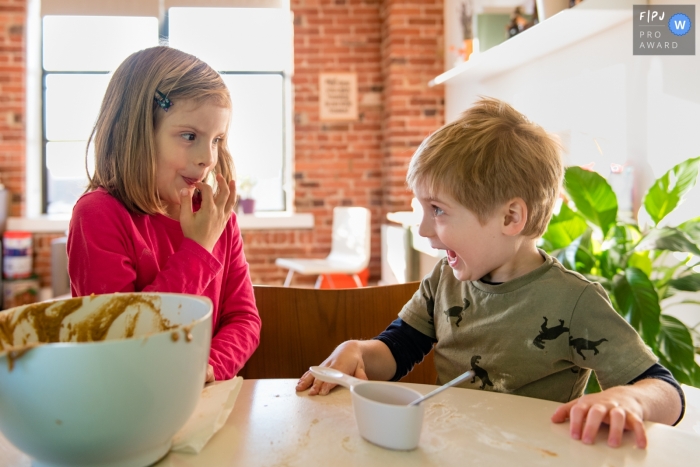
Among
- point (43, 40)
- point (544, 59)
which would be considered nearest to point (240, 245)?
point (544, 59)

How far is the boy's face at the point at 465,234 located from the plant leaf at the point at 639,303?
2.57 ft

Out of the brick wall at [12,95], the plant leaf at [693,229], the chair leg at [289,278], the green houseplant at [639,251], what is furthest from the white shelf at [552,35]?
the brick wall at [12,95]

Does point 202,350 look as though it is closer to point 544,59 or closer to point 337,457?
point 337,457

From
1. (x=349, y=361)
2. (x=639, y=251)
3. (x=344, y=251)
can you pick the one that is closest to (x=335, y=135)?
(x=344, y=251)

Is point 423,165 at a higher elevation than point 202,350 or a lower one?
higher

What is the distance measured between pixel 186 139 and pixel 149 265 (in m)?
0.25

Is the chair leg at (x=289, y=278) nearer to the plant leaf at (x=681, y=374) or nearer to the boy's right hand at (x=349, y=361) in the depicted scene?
the plant leaf at (x=681, y=374)

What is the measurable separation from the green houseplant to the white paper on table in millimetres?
1231

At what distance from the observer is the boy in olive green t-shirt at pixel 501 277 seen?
3.07ft

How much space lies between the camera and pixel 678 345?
1.64m

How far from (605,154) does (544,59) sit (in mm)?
756

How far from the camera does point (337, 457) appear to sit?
578 mm

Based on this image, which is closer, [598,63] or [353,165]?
[598,63]

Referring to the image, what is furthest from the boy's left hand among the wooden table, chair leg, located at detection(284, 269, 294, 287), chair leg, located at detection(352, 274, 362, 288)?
chair leg, located at detection(284, 269, 294, 287)
